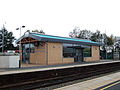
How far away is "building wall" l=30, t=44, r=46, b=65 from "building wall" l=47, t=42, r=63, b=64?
77cm

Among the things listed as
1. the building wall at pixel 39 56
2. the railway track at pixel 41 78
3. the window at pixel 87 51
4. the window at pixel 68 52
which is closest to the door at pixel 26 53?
the building wall at pixel 39 56

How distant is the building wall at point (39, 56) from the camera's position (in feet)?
78.1

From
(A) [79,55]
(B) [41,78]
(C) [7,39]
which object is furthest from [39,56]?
(C) [7,39]

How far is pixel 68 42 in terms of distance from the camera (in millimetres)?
26359

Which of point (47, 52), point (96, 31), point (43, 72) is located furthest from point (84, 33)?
point (43, 72)

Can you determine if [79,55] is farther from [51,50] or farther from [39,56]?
[39,56]

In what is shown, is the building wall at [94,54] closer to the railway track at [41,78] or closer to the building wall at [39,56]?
the building wall at [39,56]

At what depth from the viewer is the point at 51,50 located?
78.7 feet

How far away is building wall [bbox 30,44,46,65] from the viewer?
23812 mm

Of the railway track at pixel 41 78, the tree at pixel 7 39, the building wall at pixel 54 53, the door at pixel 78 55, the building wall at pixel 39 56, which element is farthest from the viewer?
the tree at pixel 7 39

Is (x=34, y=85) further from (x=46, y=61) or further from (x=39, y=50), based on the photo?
(x=39, y=50)

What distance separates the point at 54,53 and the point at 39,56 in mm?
2451

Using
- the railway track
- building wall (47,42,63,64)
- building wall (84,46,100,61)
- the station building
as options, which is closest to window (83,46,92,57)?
the station building

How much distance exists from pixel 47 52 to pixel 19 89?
16341 millimetres
